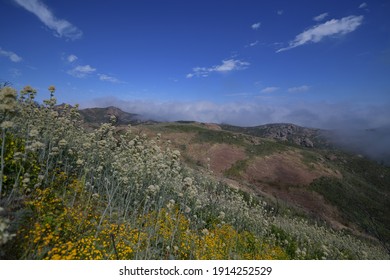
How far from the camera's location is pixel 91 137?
21.6 ft

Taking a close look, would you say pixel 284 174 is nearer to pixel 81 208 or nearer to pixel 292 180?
pixel 292 180

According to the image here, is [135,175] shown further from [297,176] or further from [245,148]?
[245,148]

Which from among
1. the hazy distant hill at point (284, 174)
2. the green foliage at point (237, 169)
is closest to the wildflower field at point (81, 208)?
the hazy distant hill at point (284, 174)

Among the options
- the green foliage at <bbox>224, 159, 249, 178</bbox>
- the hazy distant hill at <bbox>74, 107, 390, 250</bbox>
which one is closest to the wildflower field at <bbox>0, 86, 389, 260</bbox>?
the hazy distant hill at <bbox>74, 107, 390, 250</bbox>

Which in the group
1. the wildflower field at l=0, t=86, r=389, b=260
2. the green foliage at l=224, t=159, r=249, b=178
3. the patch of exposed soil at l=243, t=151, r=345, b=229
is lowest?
the patch of exposed soil at l=243, t=151, r=345, b=229

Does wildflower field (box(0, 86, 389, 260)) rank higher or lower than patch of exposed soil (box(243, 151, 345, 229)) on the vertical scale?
higher

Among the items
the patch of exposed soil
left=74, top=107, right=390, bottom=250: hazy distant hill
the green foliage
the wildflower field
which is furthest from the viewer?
the green foliage

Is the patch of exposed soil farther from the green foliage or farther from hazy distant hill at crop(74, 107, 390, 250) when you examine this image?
the green foliage

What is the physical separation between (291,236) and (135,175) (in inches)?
283

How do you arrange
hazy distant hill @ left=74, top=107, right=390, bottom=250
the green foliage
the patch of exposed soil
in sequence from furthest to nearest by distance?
the green foliage
hazy distant hill @ left=74, top=107, right=390, bottom=250
the patch of exposed soil

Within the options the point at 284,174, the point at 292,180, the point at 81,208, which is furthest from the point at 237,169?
the point at 81,208

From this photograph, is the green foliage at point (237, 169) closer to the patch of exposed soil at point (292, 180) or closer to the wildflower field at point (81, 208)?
the patch of exposed soil at point (292, 180)

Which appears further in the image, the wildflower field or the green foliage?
the green foliage
